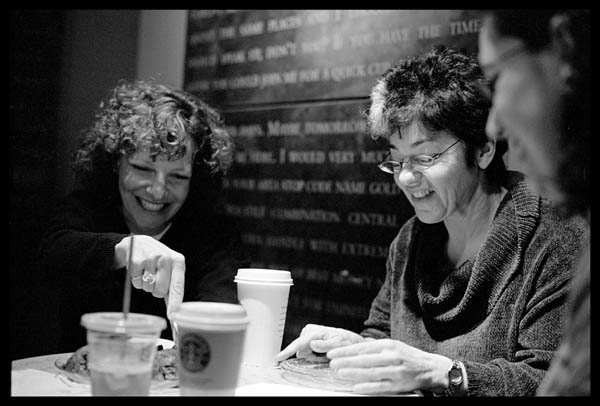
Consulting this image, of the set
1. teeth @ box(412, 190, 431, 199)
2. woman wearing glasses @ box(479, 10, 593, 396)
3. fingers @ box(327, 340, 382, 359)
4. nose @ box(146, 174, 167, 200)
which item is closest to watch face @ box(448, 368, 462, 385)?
fingers @ box(327, 340, 382, 359)

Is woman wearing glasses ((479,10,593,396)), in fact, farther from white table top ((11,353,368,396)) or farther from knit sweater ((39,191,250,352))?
knit sweater ((39,191,250,352))

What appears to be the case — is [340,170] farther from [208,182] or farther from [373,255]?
[208,182]

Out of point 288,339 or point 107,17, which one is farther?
point 107,17

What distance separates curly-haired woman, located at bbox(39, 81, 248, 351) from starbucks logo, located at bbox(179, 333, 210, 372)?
0.76m

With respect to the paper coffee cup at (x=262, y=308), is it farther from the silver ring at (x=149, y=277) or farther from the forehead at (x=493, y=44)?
the forehead at (x=493, y=44)

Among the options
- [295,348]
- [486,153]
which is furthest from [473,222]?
[295,348]

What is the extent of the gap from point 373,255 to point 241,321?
140cm

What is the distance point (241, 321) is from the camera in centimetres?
99

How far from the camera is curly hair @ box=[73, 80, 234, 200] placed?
6.35ft

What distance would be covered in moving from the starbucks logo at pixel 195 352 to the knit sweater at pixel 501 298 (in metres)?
0.63

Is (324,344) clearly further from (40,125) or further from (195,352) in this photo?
(40,125)

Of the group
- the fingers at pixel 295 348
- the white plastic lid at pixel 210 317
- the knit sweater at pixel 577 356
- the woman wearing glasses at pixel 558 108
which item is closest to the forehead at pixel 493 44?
the woman wearing glasses at pixel 558 108

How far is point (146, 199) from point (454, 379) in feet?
3.57

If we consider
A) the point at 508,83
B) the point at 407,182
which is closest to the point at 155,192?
the point at 407,182
